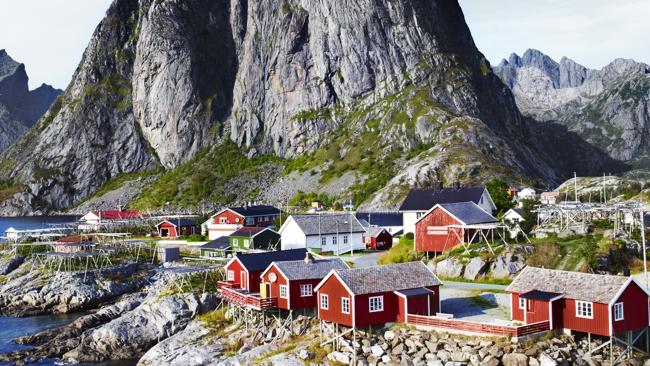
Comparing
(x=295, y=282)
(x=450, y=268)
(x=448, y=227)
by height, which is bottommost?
(x=450, y=268)

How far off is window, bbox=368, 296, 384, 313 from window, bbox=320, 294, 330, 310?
3018 mm

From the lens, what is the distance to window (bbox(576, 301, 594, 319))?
3658cm

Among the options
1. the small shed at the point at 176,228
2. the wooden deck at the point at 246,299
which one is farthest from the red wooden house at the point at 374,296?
the small shed at the point at 176,228

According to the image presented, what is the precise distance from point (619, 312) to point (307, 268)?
20.6m

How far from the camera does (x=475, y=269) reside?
2114 inches

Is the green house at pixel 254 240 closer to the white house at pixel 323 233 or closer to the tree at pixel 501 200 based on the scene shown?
the white house at pixel 323 233

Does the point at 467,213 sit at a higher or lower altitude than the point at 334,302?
higher

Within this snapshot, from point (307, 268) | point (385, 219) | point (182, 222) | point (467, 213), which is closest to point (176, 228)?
point (182, 222)

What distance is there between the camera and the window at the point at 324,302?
42.0m

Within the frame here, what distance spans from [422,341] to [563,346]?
7638 millimetres

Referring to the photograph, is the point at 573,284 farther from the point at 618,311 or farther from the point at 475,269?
the point at 475,269

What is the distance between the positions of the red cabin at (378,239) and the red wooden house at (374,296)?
3576cm

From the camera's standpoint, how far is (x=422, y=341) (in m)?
37.9

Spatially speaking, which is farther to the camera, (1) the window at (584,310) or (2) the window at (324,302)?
(2) the window at (324,302)
